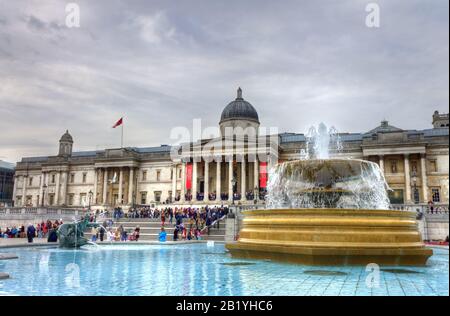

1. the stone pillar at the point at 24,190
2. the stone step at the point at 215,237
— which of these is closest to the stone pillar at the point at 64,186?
the stone pillar at the point at 24,190

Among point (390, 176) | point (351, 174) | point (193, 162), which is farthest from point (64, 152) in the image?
point (351, 174)

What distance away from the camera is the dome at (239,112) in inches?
2292

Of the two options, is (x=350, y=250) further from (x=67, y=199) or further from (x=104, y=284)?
(x=67, y=199)

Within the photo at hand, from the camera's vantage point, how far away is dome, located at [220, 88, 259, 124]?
58219 millimetres

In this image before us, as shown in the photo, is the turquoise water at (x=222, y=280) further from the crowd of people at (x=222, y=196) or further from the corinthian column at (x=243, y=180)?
the corinthian column at (x=243, y=180)

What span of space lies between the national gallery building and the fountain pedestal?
2680 cm

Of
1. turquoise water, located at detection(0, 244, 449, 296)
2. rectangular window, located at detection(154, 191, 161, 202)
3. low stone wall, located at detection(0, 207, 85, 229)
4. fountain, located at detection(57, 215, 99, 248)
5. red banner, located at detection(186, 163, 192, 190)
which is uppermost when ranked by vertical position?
red banner, located at detection(186, 163, 192, 190)

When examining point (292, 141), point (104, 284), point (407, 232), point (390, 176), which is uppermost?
point (292, 141)

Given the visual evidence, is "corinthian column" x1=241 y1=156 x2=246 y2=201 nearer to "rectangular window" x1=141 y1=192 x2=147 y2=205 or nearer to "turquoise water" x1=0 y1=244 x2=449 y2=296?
"rectangular window" x1=141 y1=192 x2=147 y2=205

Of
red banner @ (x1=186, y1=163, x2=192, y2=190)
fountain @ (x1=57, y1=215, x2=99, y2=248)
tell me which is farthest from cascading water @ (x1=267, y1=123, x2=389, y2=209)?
red banner @ (x1=186, y1=163, x2=192, y2=190)
